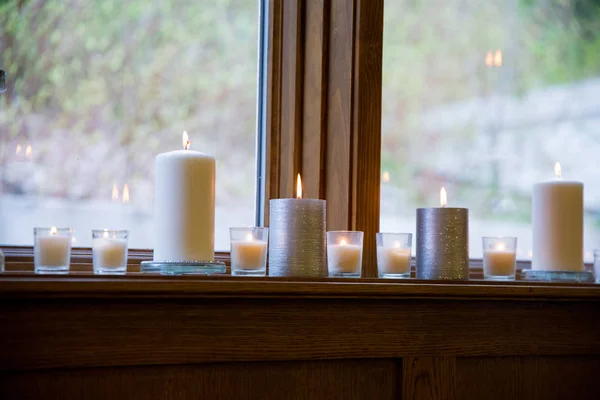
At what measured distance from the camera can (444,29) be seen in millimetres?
1592

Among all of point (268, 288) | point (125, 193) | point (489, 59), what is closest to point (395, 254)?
point (268, 288)

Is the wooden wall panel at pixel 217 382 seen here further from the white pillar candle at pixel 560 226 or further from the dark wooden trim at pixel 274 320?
the white pillar candle at pixel 560 226

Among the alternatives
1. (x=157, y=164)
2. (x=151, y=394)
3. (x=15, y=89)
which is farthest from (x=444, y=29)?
(x=151, y=394)

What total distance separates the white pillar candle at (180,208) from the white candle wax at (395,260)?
29cm

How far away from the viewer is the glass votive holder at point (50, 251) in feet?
3.57

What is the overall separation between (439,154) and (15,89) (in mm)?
800

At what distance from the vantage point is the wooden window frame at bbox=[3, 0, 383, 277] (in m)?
1.38

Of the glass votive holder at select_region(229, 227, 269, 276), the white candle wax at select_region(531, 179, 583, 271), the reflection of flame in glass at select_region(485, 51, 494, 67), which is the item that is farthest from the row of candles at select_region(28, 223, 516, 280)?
the reflection of flame in glass at select_region(485, 51, 494, 67)

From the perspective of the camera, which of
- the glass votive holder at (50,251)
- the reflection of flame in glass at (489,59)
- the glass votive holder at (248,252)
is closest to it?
the glass votive holder at (50,251)

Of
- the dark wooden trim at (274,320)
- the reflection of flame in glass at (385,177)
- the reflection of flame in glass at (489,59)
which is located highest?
the reflection of flame in glass at (489,59)

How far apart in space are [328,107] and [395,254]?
298 mm

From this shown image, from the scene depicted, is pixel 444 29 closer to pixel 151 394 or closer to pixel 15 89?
pixel 15 89

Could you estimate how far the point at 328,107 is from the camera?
1.42 metres

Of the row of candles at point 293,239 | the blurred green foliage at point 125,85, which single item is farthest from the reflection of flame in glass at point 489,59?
the blurred green foliage at point 125,85
